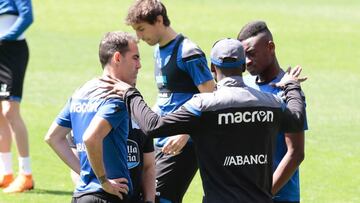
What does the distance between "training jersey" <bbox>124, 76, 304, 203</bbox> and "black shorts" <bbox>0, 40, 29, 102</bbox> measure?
5.39m

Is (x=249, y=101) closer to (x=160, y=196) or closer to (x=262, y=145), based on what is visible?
(x=262, y=145)

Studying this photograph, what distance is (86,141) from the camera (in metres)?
6.40

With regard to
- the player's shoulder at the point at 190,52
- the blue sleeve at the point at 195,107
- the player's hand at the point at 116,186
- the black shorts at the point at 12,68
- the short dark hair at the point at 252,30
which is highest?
the short dark hair at the point at 252,30

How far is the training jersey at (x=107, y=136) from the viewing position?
6.48 m

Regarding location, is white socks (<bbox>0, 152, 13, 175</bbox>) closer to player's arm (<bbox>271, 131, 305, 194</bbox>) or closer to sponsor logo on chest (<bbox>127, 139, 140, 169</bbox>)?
sponsor logo on chest (<bbox>127, 139, 140, 169</bbox>)

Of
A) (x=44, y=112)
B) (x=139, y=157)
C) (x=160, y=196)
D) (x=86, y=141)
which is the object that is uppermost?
(x=86, y=141)

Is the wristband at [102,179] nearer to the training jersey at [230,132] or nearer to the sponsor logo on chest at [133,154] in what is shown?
the training jersey at [230,132]

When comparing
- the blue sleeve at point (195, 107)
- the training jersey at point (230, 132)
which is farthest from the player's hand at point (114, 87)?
the blue sleeve at point (195, 107)

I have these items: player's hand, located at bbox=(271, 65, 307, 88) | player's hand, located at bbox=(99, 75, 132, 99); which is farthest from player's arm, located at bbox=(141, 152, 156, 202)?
player's hand, located at bbox=(271, 65, 307, 88)

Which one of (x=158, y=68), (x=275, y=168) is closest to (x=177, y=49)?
(x=158, y=68)

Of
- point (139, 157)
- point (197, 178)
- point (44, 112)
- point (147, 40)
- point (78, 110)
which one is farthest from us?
point (44, 112)

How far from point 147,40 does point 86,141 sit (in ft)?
7.45

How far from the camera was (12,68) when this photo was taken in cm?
1150

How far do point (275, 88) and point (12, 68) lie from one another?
17.0 feet
